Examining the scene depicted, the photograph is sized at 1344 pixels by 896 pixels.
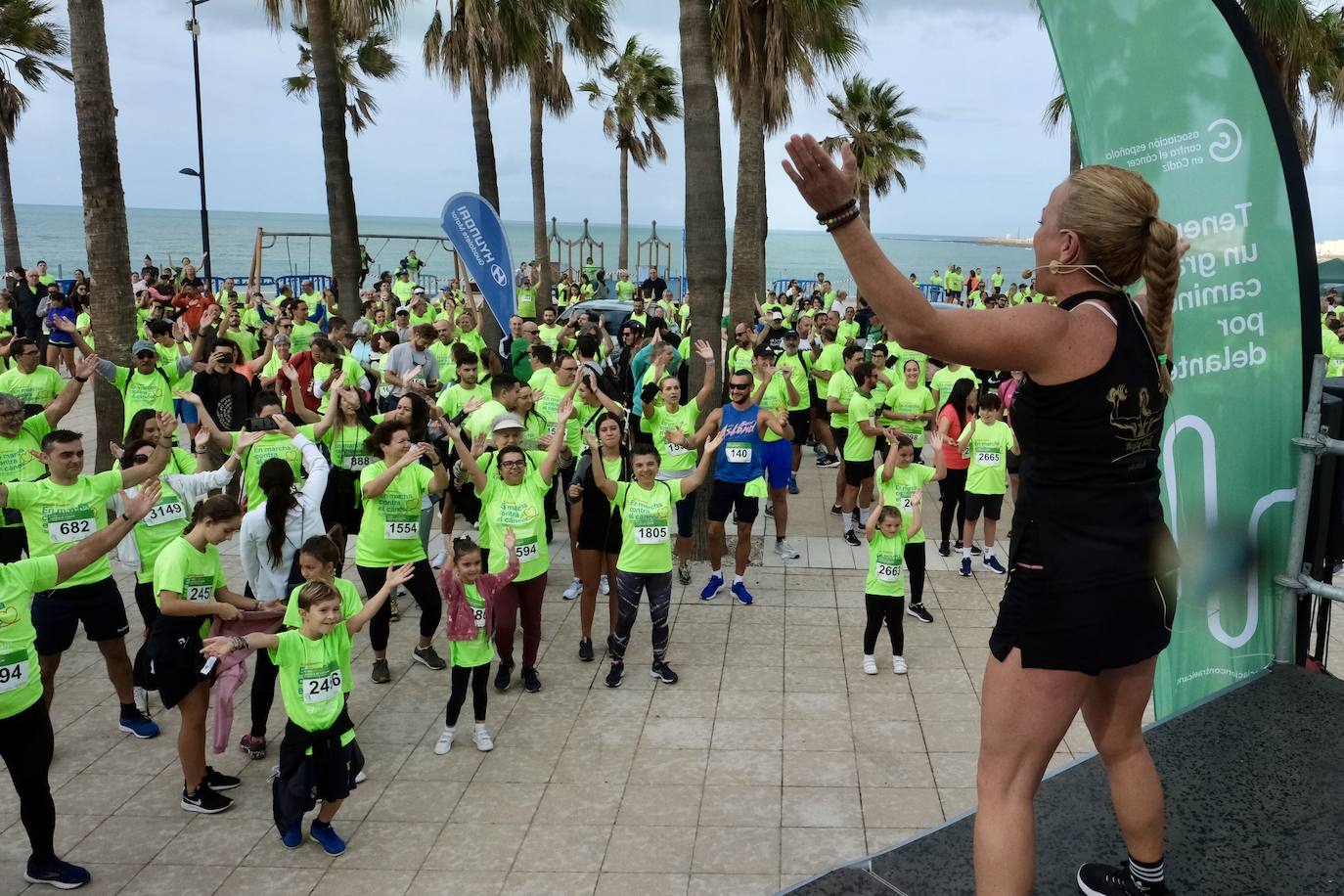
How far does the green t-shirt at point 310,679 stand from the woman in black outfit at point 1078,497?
3910 mm

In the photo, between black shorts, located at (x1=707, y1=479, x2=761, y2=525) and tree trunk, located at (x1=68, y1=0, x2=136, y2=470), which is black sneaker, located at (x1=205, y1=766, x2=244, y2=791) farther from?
tree trunk, located at (x1=68, y1=0, x2=136, y2=470)

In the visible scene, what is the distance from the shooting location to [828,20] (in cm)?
1627

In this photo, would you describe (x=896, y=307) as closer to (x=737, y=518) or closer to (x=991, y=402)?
(x=737, y=518)

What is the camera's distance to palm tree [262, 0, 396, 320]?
15.3 metres

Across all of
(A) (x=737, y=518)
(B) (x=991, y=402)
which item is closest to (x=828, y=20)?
(B) (x=991, y=402)

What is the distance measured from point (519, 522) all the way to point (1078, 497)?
5.45 m

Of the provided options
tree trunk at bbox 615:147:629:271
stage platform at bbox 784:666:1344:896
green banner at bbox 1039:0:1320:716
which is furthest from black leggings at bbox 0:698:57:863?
tree trunk at bbox 615:147:629:271

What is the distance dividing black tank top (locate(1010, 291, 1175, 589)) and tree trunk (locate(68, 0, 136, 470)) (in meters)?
10.2

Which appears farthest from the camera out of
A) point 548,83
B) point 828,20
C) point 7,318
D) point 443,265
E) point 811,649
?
point 443,265

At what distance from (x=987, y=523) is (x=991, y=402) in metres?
1.33

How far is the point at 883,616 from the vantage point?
7.88 metres

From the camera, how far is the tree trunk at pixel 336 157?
15.3 m

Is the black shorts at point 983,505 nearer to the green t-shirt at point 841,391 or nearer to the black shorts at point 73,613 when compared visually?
the green t-shirt at point 841,391

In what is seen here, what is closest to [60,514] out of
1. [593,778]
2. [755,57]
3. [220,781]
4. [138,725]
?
[138,725]
